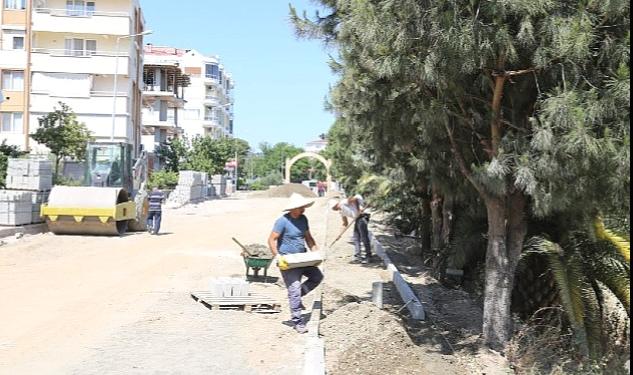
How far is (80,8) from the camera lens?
4744cm

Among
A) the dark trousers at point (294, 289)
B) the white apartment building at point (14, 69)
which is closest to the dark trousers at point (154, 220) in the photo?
the dark trousers at point (294, 289)

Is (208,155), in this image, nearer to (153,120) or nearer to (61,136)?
(153,120)

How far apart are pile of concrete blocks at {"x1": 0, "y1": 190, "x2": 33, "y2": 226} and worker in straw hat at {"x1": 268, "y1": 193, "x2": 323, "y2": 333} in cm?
1252

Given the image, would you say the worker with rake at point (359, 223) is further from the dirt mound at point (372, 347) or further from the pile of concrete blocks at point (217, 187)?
the pile of concrete blocks at point (217, 187)

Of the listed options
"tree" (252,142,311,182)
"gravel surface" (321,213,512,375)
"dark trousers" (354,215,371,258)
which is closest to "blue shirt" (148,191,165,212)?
"dark trousers" (354,215,371,258)

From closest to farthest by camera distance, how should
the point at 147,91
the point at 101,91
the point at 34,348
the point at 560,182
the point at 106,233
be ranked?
the point at 560,182 < the point at 34,348 < the point at 106,233 < the point at 101,91 < the point at 147,91

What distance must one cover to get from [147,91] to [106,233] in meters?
45.8

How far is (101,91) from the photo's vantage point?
47.6 meters

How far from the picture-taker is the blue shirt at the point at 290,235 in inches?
330

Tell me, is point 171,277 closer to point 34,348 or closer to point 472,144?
point 34,348

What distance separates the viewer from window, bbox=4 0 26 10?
153 ft

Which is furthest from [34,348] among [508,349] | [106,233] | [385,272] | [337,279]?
[106,233]

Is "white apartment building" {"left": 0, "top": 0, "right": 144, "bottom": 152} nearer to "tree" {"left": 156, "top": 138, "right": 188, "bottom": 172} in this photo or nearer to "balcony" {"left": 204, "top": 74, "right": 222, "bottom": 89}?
"tree" {"left": 156, "top": 138, "right": 188, "bottom": 172}

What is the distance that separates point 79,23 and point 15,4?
15.5 feet
